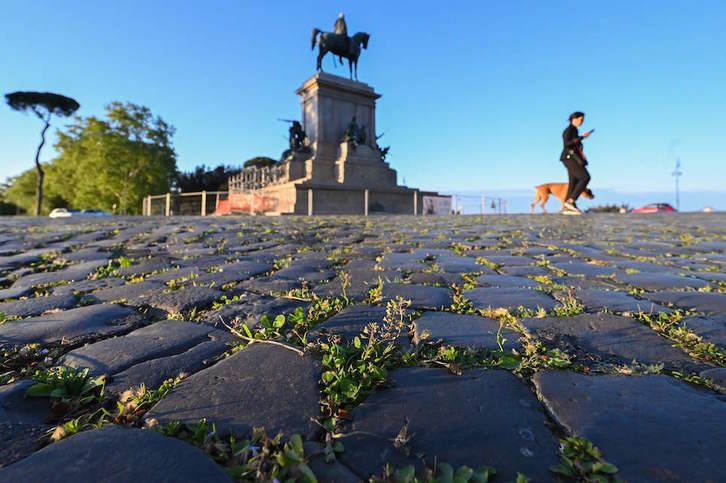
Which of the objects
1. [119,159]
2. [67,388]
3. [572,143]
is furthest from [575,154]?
[119,159]

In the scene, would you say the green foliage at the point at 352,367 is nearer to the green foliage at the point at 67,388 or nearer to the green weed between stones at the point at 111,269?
the green foliage at the point at 67,388

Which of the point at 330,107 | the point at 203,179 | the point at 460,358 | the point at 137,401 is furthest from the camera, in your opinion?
the point at 203,179

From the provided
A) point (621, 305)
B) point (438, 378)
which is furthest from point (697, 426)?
point (621, 305)

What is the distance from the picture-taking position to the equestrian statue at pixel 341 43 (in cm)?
2369

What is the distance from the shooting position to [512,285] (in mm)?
2604

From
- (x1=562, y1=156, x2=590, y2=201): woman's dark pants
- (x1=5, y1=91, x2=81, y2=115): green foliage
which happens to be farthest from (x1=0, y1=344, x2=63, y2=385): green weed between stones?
(x1=5, y1=91, x2=81, y2=115): green foliage

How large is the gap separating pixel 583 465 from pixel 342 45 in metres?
26.8

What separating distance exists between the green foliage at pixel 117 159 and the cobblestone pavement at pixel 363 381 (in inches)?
1574

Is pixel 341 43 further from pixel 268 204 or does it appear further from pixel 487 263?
pixel 487 263

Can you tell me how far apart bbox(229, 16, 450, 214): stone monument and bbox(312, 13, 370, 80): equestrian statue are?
2.5 inches

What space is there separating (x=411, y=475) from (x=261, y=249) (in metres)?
3.99

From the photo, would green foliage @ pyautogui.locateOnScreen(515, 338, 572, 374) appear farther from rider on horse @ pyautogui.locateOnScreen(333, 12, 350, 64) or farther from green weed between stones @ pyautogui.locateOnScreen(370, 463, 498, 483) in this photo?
rider on horse @ pyautogui.locateOnScreen(333, 12, 350, 64)

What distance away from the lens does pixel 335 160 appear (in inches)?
906

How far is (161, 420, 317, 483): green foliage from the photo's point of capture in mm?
784
